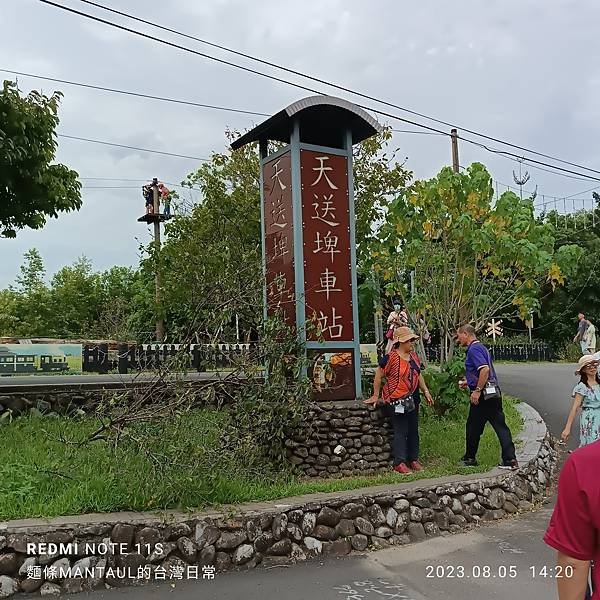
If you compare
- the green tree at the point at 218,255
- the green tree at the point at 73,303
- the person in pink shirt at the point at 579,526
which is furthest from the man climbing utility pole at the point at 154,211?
the person in pink shirt at the point at 579,526

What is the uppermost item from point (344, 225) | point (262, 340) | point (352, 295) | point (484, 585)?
point (344, 225)

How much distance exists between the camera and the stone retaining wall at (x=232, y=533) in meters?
4.31

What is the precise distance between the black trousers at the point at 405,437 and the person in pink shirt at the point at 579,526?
5.04 meters

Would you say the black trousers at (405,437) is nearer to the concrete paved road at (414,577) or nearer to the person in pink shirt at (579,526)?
the concrete paved road at (414,577)

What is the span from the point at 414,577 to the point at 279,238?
4.07m

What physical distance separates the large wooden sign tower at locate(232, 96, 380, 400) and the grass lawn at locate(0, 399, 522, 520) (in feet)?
4.52

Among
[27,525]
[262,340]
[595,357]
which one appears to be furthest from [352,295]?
[27,525]

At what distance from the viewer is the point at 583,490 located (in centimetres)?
176

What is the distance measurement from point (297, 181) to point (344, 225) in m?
0.77

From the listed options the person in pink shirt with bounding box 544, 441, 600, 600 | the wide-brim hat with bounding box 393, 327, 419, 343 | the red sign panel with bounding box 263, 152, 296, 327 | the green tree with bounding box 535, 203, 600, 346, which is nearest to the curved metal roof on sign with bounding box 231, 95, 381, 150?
the red sign panel with bounding box 263, 152, 296, 327

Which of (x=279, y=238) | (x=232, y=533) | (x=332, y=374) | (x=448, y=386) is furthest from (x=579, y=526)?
(x=448, y=386)

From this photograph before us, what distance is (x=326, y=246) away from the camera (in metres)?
7.40

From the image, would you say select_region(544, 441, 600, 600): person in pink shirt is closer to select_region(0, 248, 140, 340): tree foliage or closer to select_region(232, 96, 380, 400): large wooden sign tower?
select_region(232, 96, 380, 400): large wooden sign tower

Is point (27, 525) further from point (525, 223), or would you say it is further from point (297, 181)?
point (525, 223)
